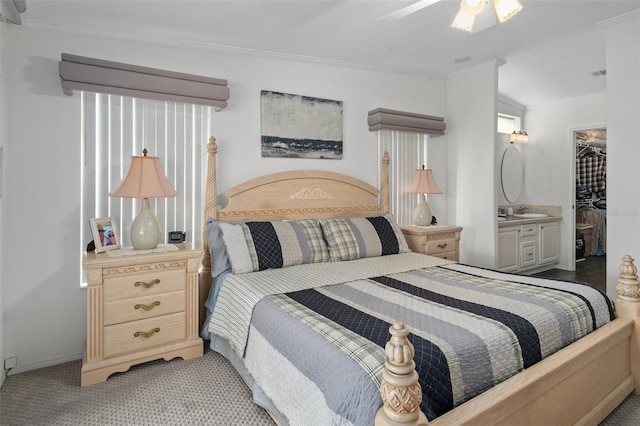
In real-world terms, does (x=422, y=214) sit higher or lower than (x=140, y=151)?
lower

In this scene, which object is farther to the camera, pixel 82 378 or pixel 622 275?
pixel 82 378

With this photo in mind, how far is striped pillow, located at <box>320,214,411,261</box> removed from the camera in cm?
300

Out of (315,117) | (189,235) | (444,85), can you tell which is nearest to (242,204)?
(189,235)

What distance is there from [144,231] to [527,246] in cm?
457

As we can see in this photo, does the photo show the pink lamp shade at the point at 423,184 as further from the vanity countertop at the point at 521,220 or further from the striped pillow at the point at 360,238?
the vanity countertop at the point at 521,220

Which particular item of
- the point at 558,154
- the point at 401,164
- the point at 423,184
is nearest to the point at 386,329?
the point at 423,184

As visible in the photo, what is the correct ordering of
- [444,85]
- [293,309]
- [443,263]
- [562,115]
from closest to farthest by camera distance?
1. [293,309]
2. [443,263]
3. [444,85]
4. [562,115]

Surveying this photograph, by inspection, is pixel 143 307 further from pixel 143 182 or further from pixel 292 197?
pixel 292 197

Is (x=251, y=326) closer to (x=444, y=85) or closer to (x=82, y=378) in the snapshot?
(x=82, y=378)

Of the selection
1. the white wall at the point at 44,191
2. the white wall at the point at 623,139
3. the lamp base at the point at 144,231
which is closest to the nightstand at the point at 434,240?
the white wall at the point at 623,139

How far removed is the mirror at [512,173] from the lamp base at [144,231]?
4770 millimetres

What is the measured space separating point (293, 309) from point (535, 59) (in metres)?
3.83

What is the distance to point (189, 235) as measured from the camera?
3068 mm

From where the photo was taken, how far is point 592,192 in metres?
6.75
